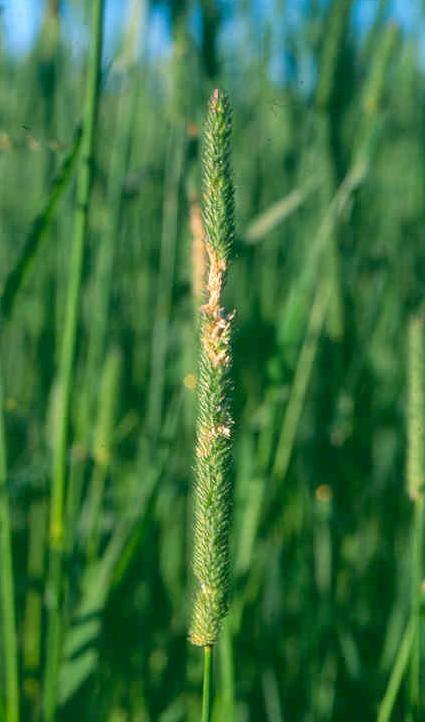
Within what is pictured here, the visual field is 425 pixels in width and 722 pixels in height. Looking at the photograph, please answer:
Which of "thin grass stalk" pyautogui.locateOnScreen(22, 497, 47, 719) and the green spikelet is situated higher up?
the green spikelet

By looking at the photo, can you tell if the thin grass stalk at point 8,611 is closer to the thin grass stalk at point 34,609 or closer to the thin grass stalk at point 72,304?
the thin grass stalk at point 72,304

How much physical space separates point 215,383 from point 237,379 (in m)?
0.69

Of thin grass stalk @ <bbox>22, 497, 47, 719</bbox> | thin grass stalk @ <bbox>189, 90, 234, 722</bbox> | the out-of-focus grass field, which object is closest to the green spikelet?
thin grass stalk @ <bbox>189, 90, 234, 722</bbox>

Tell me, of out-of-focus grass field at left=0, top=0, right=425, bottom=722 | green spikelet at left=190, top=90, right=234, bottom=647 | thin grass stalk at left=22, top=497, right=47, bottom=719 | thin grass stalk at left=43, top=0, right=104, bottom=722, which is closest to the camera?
green spikelet at left=190, top=90, right=234, bottom=647

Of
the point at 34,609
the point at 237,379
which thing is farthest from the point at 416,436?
the point at 34,609

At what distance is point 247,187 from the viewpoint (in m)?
1.23

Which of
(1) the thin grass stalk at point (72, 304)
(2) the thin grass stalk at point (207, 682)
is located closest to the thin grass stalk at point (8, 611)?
(1) the thin grass stalk at point (72, 304)

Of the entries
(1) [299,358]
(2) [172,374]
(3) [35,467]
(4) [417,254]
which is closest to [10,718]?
(3) [35,467]

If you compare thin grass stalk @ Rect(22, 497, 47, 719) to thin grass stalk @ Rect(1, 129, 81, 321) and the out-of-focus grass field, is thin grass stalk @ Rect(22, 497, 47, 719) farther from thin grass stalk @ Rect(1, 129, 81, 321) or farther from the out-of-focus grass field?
thin grass stalk @ Rect(1, 129, 81, 321)

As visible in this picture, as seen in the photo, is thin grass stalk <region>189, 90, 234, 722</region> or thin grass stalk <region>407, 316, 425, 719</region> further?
thin grass stalk <region>407, 316, 425, 719</region>

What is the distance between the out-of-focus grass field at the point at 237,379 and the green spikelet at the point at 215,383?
0.78 feet

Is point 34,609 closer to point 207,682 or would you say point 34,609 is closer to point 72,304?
point 72,304

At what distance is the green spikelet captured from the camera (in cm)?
35

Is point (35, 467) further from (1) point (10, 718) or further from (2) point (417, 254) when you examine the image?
(2) point (417, 254)
